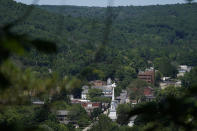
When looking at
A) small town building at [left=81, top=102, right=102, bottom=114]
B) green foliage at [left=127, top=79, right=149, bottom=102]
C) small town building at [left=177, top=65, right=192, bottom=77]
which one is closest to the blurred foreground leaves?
small town building at [left=81, top=102, right=102, bottom=114]

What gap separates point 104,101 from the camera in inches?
3214

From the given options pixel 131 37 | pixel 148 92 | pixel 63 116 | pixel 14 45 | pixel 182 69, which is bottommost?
pixel 63 116

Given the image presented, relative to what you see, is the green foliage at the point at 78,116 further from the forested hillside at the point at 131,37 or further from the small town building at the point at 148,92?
the small town building at the point at 148,92

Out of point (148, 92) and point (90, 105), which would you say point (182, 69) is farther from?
point (90, 105)

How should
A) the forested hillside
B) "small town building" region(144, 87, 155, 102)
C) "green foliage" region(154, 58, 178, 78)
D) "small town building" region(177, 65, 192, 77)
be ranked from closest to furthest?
"small town building" region(144, 87, 155, 102), the forested hillside, "green foliage" region(154, 58, 178, 78), "small town building" region(177, 65, 192, 77)

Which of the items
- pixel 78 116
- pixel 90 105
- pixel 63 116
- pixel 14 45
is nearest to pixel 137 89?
pixel 90 105

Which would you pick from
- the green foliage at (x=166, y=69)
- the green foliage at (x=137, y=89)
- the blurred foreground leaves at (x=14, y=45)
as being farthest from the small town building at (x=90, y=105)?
the blurred foreground leaves at (x=14, y=45)

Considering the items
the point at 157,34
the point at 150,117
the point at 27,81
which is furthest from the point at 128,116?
the point at 157,34

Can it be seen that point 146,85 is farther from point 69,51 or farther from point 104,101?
point 69,51

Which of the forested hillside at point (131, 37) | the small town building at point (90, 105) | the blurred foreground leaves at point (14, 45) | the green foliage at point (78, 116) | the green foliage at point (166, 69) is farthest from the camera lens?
the green foliage at point (166, 69)

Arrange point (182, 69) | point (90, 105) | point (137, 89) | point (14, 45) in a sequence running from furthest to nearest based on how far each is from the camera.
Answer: point (182, 69) < point (137, 89) < point (90, 105) < point (14, 45)

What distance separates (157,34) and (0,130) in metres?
168

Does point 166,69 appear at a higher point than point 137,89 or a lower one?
higher

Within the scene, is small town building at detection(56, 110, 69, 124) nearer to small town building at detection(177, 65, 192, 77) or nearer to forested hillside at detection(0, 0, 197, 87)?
forested hillside at detection(0, 0, 197, 87)
